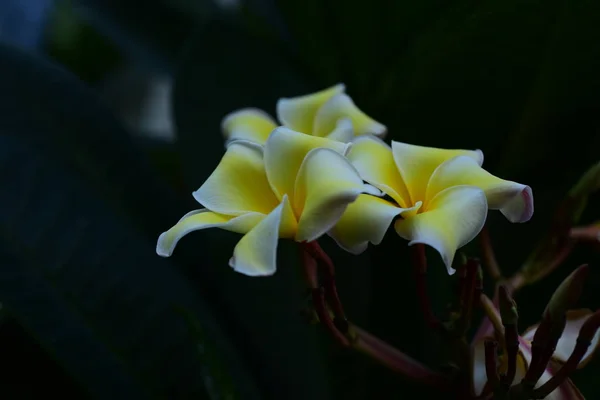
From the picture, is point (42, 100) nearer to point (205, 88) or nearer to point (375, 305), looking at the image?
point (205, 88)

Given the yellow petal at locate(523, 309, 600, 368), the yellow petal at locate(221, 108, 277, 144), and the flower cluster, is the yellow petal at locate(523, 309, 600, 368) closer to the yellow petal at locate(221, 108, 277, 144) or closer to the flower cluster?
the flower cluster

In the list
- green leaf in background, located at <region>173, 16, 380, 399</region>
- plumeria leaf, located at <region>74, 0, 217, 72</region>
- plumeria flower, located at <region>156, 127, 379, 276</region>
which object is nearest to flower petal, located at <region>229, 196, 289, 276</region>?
plumeria flower, located at <region>156, 127, 379, 276</region>

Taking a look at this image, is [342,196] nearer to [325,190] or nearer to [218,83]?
[325,190]

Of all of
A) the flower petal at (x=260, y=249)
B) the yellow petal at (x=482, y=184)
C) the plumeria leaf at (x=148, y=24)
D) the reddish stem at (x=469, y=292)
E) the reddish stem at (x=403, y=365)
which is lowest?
the reddish stem at (x=403, y=365)

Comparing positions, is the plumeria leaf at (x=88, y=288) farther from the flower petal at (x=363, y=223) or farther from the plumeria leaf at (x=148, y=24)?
the plumeria leaf at (x=148, y=24)

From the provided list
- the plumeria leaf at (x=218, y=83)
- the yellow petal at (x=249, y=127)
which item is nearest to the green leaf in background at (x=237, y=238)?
the plumeria leaf at (x=218, y=83)

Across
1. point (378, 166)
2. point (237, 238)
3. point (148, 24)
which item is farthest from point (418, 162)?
point (148, 24)

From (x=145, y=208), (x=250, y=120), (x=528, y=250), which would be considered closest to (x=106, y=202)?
(x=145, y=208)
